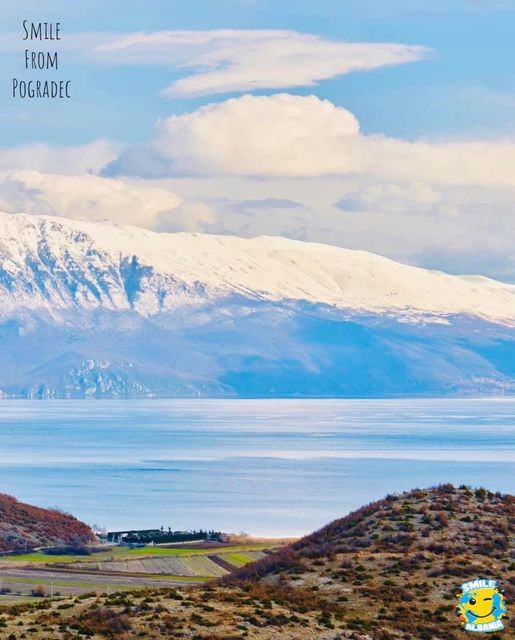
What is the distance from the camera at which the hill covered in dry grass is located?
44.0 m

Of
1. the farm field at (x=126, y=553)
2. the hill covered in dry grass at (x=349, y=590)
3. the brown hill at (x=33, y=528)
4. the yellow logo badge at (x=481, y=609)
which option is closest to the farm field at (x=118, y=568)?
the farm field at (x=126, y=553)

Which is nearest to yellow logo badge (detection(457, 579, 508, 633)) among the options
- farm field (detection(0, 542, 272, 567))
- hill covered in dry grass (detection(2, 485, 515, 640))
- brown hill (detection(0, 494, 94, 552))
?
hill covered in dry grass (detection(2, 485, 515, 640))

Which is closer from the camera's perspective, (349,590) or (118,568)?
(349,590)

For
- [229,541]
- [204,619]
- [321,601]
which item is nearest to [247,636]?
[204,619]

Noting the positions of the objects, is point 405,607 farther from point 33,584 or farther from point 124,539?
point 124,539

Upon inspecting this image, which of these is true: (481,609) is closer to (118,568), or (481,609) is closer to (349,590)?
(349,590)

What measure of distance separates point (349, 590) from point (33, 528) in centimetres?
5222

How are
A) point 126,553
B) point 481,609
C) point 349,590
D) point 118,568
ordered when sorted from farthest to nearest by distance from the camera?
point 126,553, point 118,568, point 349,590, point 481,609

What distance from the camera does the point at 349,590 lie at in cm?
5069

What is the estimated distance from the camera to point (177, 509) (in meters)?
154

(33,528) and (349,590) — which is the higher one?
(33,528)

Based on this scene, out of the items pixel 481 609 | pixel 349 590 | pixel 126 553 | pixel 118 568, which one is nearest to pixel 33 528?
pixel 126 553

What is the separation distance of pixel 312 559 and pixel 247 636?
12.8 m

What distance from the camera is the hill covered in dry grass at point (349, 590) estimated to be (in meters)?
44.0
